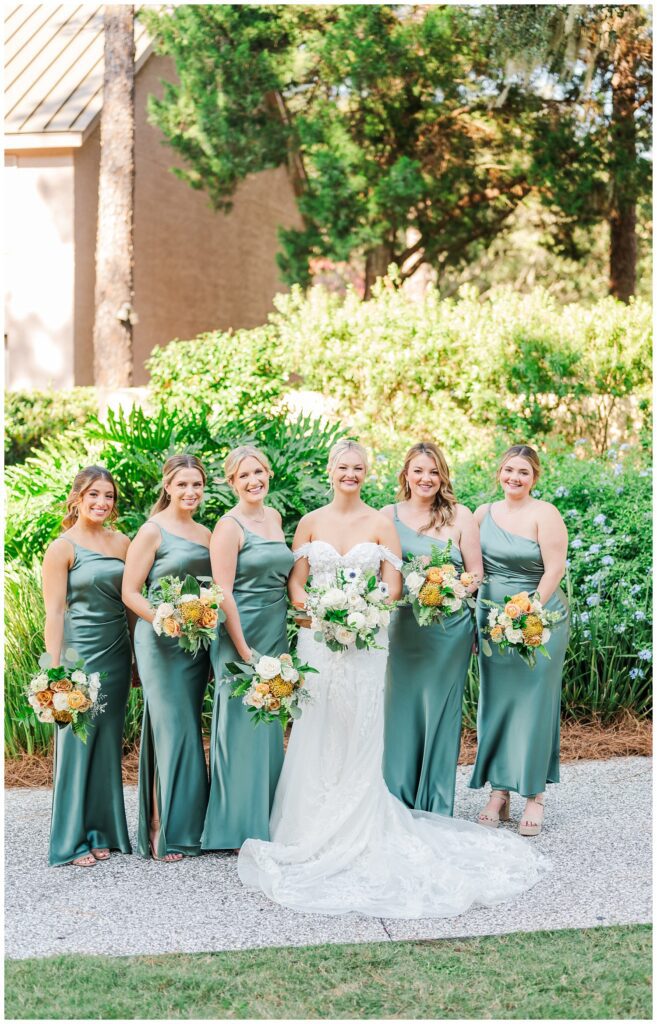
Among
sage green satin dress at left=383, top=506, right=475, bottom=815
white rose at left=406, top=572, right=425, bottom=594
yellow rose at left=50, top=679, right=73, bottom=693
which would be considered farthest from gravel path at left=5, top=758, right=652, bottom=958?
white rose at left=406, top=572, right=425, bottom=594

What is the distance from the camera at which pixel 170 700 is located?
Result: 5676mm

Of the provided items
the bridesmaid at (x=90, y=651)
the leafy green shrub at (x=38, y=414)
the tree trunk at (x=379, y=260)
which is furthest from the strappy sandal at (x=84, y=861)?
the tree trunk at (x=379, y=260)

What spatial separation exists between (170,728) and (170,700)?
5.8 inches

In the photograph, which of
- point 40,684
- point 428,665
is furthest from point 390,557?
point 40,684

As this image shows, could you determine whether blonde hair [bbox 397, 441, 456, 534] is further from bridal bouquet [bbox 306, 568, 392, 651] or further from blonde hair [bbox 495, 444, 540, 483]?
bridal bouquet [bbox 306, 568, 392, 651]

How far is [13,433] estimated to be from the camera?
14734 millimetres

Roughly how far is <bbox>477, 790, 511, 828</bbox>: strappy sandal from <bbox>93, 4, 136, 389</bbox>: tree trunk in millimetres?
9848

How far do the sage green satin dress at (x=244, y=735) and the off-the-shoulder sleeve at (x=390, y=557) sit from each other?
49 cm

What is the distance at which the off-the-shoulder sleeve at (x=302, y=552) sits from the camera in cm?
575

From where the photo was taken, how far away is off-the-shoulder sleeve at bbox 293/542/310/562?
18.9ft

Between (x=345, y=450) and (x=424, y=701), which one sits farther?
(x=424, y=701)

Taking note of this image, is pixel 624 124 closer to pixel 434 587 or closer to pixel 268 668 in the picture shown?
pixel 434 587

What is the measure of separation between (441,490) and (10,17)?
17.0 m

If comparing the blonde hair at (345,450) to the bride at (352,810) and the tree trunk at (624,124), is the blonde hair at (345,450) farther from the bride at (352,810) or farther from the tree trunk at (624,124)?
the tree trunk at (624,124)
